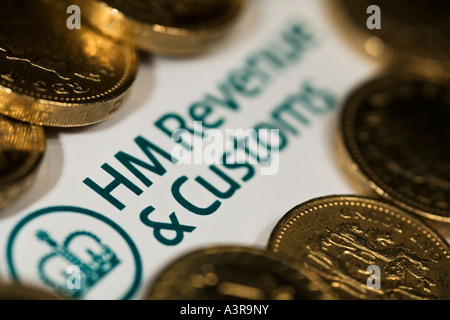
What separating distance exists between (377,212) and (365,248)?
0.26 ft

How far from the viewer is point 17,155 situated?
36.9 inches

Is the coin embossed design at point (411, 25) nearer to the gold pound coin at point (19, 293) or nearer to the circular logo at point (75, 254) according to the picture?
the circular logo at point (75, 254)

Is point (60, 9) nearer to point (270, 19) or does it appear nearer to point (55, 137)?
point (55, 137)

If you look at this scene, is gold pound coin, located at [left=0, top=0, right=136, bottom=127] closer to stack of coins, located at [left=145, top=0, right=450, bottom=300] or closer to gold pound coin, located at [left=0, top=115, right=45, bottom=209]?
gold pound coin, located at [left=0, top=115, right=45, bottom=209]

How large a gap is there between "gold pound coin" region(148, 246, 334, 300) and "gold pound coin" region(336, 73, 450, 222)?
27 centimetres

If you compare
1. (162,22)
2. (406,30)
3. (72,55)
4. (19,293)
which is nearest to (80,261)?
(19,293)

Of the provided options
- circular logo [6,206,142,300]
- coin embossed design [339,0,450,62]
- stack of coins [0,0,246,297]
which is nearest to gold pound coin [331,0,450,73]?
coin embossed design [339,0,450,62]

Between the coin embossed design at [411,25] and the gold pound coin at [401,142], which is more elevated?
the coin embossed design at [411,25]

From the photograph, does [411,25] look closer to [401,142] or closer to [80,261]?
[401,142]

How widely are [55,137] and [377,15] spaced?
813 mm

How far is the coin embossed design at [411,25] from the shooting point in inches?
54.4

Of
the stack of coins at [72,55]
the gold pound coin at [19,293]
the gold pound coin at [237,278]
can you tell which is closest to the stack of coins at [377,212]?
the gold pound coin at [237,278]

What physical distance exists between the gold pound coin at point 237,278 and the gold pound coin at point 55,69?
316 mm

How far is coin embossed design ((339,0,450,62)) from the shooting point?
1.38 meters
